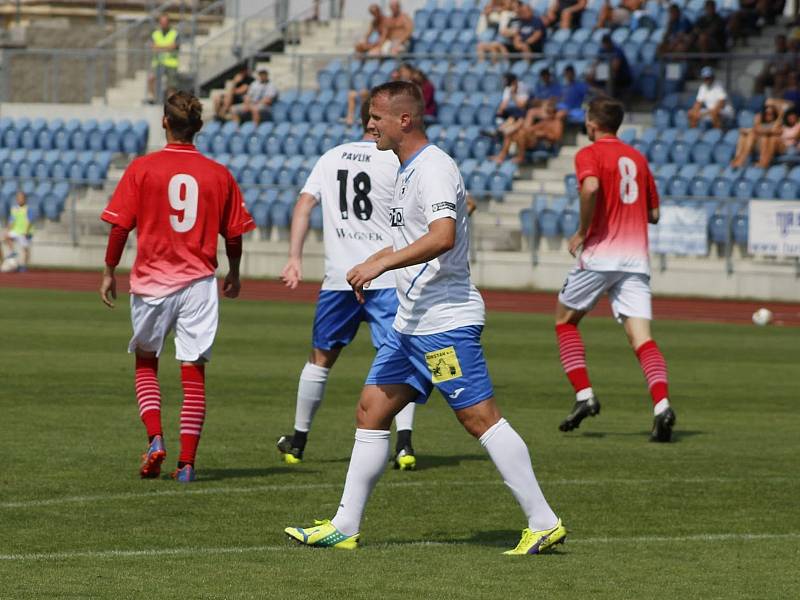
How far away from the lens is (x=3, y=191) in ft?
116

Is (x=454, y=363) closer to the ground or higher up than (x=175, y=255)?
closer to the ground

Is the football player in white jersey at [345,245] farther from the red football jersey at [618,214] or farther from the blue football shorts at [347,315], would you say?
the red football jersey at [618,214]

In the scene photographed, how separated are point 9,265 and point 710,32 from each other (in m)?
14.2

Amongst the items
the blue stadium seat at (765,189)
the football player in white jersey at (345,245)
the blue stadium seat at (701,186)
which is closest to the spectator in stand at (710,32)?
the blue stadium seat at (701,186)

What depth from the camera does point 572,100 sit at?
31250 mm

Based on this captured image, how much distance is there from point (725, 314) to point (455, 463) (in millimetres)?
15386

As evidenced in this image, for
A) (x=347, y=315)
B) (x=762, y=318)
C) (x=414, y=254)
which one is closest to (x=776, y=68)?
(x=762, y=318)

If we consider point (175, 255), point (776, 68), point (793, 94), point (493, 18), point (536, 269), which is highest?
point (493, 18)

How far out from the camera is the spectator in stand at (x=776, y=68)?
97.2 feet

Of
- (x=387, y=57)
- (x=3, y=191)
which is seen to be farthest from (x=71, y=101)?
(x=387, y=57)

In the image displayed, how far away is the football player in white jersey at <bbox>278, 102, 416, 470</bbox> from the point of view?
9797 millimetres

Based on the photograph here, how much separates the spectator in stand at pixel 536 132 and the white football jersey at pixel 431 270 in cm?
2443

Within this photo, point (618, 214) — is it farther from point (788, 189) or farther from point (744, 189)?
point (744, 189)

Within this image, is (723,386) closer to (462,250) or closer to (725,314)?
(462,250)
